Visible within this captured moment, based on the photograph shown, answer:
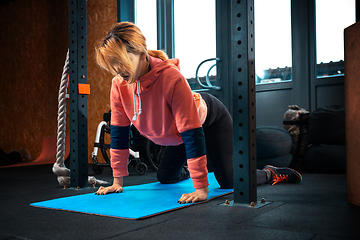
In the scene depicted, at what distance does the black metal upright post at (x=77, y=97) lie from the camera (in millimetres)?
2189

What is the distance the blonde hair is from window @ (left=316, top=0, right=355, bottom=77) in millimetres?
2579

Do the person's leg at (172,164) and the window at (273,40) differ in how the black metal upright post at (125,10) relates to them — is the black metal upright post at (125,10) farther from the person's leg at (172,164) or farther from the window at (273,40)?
the person's leg at (172,164)

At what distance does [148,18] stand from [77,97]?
2.94 metres

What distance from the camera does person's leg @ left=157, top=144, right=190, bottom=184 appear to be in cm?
237

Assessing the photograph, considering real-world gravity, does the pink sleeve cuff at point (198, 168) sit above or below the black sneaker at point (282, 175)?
above

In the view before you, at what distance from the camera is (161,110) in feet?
5.80

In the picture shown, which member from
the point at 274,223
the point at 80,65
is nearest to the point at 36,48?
the point at 80,65

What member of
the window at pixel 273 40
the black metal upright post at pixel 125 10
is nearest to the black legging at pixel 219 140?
the window at pixel 273 40

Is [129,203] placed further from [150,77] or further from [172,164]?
[172,164]

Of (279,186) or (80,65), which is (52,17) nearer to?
(80,65)

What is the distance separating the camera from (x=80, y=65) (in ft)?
7.27

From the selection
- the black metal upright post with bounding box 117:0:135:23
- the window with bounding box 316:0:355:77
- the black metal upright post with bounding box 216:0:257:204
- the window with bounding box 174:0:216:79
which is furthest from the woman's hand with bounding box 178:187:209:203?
the black metal upright post with bounding box 117:0:135:23

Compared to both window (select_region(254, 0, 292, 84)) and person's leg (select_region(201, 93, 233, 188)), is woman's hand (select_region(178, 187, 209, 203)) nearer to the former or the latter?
person's leg (select_region(201, 93, 233, 188))

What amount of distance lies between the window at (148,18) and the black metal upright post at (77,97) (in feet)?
8.26
